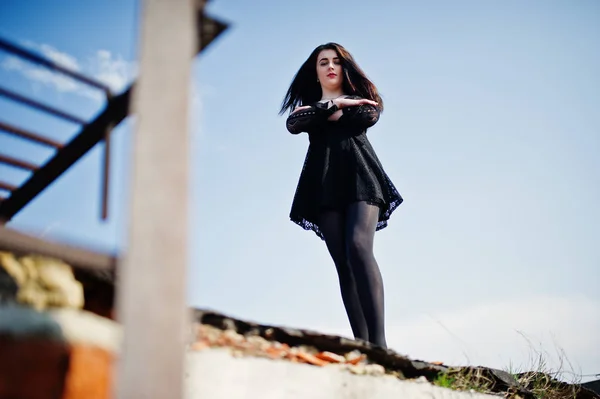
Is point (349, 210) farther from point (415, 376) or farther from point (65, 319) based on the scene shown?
point (65, 319)

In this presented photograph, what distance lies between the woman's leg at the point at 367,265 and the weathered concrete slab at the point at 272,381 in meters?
0.42

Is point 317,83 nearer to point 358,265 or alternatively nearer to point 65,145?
point 358,265

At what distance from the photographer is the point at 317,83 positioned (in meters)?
Answer: 3.77

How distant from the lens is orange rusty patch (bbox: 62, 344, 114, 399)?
1295mm

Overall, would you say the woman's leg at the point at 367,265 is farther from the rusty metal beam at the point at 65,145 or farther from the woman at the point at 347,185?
the rusty metal beam at the point at 65,145

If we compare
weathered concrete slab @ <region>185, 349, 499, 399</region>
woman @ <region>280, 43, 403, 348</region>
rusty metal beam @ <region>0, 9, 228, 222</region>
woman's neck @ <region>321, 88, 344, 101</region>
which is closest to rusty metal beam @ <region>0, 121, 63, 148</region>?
rusty metal beam @ <region>0, 9, 228, 222</region>

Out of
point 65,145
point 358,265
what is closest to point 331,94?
point 358,265

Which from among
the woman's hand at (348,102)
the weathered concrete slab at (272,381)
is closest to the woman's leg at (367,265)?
the weathered concrete slab at (272,381)

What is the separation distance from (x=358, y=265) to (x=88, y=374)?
1.84 metres

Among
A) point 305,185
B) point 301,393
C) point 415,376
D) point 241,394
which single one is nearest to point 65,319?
point 241,394

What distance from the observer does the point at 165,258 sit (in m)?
1.15

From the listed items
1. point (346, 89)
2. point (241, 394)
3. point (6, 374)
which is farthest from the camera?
point (346, 89)

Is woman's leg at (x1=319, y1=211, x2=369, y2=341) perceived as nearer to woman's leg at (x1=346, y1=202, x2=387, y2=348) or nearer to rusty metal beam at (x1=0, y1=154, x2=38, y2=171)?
woman's leg at (x1=346, y1=202, x2=387, y2=348)

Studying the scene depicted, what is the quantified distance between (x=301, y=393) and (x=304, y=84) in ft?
7.52
